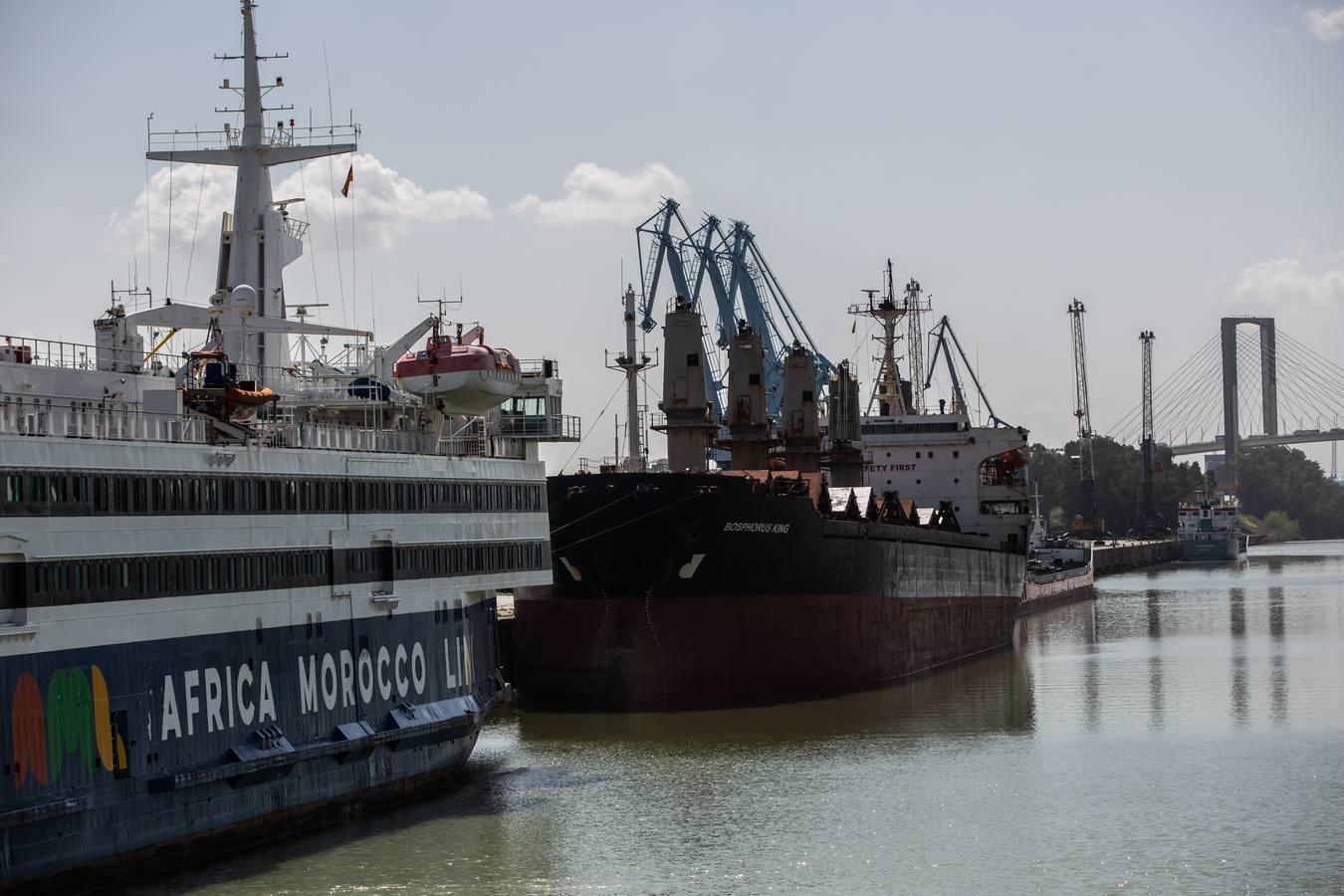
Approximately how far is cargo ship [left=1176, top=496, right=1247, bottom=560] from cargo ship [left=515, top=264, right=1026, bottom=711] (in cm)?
9245

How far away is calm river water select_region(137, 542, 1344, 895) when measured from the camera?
22.0 meters

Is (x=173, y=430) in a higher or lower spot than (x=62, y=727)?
higher

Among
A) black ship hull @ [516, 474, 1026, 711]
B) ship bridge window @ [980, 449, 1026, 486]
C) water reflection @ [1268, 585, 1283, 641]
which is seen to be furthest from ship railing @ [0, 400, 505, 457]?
water reflection @ [1268, 585, 1283, 641]

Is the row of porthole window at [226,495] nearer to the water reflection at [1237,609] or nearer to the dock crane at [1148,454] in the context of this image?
the water reflection at [1237,609]

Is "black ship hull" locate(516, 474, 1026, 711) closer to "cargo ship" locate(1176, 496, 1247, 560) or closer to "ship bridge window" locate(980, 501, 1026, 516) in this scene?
"ship bridge window" locate(980, 501, 1026, 516)

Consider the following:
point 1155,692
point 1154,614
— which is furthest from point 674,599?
point 1154,614

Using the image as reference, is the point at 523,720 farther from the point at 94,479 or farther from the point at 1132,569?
the point at 1132,569

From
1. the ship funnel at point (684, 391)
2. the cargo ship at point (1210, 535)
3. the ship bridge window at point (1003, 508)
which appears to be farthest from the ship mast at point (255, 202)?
the cargo ship at point (1210, 535)

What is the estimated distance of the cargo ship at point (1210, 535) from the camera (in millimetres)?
137875

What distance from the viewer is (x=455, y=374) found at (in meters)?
28.8

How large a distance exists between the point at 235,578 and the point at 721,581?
1755cm

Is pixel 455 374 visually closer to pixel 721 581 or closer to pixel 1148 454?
pixel 721 581

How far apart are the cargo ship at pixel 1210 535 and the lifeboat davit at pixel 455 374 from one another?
119202 mm

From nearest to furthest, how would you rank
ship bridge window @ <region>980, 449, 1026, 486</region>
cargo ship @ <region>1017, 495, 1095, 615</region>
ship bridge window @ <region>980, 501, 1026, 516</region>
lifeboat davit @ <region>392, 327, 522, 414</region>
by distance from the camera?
lifeboat davit @ <region>392, 327, 522, 414</region>, ship bridge window @ <region>980, 501, 1026, 516</region>, ship bridge window @ <region>980, 449, 1026, 486</region>, cargo ship @ <region>1017, 495, 1095, 615</region>
